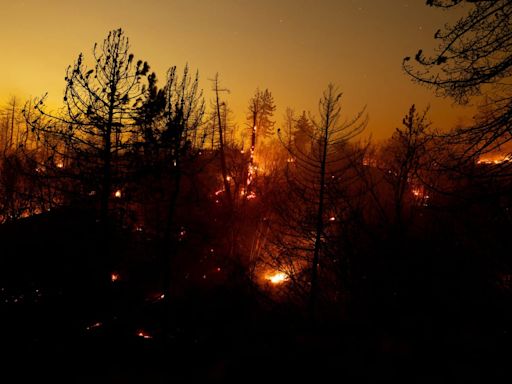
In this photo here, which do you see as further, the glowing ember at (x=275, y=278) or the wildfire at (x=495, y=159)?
the glowing ember at (x=275, y=278)

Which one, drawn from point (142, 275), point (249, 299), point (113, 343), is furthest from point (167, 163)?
point (249, 299)

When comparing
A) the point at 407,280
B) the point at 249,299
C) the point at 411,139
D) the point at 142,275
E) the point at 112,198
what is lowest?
the point at 249,299

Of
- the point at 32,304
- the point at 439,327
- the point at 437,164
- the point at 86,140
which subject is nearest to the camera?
the point at 437,164

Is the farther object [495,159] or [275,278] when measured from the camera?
[275,278]

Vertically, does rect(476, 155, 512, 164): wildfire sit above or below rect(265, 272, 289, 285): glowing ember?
above

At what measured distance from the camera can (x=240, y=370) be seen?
22.0 feet

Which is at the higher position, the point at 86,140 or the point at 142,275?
the point at 86,140

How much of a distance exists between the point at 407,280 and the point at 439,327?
10.1ft

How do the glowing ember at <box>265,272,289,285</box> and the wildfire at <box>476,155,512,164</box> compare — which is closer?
the wildfire at <box>476,155,512,164</box>

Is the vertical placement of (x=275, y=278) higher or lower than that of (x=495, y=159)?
lower

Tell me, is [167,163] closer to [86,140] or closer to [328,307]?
[86,140]

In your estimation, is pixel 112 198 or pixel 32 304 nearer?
pixel 112 198

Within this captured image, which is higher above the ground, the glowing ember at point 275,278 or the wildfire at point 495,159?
the wildfire at point 495,159

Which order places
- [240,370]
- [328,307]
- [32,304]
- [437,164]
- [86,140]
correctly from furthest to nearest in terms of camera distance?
1. [328,307]
2. [32,304]
3. [86,140]
4. [240,370]
5. [437,164]
